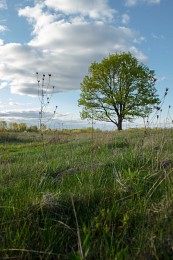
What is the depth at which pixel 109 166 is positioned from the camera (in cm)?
505

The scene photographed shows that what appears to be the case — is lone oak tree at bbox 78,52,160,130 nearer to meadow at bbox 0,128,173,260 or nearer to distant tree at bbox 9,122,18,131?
distant tree at bbox 9,122,18,131

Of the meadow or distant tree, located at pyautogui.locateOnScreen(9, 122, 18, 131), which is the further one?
distant tree, located at pyautogui.locateOnScreen(9, 122, 18, 131)

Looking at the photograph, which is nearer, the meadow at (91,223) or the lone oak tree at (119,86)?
the meadow at (91,223)

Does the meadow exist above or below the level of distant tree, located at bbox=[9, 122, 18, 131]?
below

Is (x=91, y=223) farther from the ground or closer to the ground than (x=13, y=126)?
closer to the ground

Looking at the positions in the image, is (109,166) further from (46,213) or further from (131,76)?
(131,76)

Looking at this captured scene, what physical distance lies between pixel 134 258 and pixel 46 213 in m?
1.07

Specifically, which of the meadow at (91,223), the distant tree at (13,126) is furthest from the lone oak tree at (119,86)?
the meadow at (91,223)

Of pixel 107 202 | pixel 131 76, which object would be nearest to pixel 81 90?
pixel 131 76

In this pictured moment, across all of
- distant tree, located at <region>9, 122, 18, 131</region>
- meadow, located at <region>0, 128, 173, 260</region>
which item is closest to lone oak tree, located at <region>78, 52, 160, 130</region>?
distant tree, located at <region>9, 122, 18, 131</region>

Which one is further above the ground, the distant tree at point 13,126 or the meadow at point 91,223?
the distant tree at point 13,126

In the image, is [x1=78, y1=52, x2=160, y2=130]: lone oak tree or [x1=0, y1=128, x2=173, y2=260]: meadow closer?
[x1=0, y1=128, x2=173, y2=260]: meadow

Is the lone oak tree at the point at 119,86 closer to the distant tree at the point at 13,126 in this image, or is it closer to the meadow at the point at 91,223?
the distant tree at the point at 13,126

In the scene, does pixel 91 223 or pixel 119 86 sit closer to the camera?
pixel 91 223
